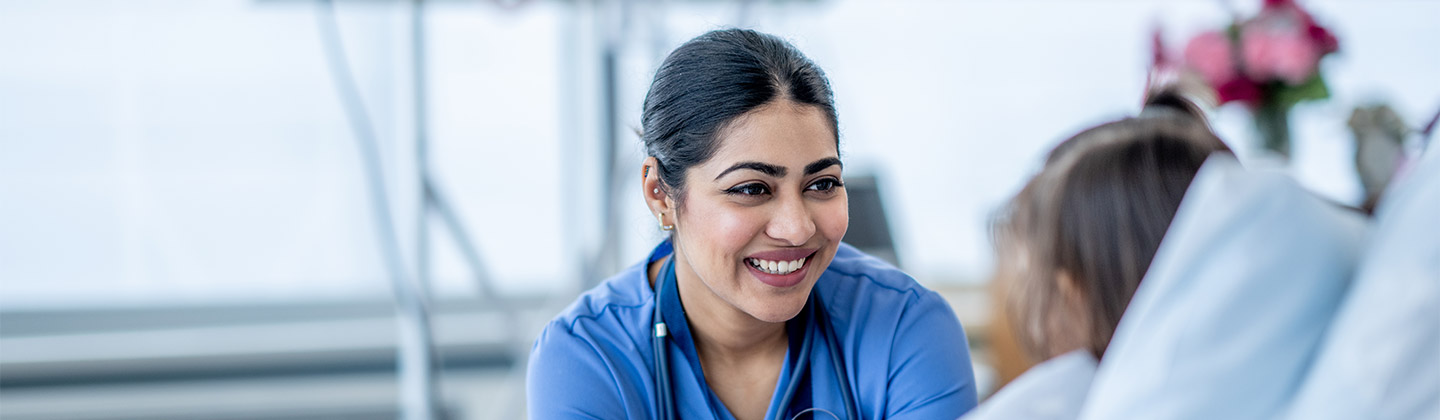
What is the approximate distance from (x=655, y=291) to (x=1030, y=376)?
59 centimetres

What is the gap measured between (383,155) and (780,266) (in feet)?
5.50

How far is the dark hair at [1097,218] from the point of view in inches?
34.0

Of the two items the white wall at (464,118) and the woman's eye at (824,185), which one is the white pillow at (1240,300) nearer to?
the woman's eye at (824,185)

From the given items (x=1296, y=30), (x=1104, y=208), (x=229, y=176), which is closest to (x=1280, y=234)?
(x=1104, y=208)

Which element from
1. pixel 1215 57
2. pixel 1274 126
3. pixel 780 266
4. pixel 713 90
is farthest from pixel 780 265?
pixel 1274 126

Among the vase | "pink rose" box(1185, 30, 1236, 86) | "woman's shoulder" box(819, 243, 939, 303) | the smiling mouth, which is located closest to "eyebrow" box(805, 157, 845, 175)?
the smiling mouth

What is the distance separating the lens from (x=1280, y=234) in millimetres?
696

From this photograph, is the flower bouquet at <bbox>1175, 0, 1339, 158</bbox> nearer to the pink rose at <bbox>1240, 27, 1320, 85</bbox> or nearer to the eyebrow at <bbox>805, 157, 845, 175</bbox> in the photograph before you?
the pink rose at <bbox>1240, 27, 1320, 85</bbox>

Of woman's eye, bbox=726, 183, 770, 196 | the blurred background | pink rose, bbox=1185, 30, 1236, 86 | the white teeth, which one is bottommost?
the white teeth

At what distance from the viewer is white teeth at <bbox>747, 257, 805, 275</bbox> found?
4.23ft

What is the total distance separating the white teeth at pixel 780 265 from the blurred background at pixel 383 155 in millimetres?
1247

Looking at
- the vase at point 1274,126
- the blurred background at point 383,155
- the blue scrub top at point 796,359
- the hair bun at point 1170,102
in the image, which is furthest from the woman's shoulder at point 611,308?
the vase at point 1274,126

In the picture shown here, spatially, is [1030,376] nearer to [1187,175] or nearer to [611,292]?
[1187,175]

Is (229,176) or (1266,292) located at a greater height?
(229,176)
